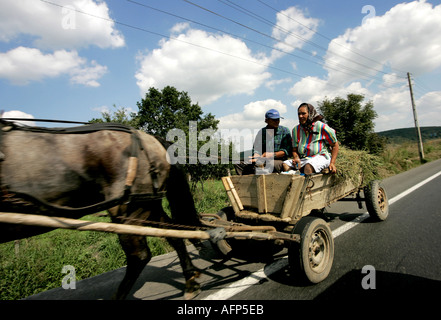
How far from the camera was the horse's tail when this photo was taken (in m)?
2.84

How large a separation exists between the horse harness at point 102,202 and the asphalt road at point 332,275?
4.05ft

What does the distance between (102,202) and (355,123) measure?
1573 centimetres

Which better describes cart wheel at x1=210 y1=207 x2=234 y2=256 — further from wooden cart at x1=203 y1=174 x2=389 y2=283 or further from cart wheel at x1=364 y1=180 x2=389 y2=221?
cart wheel at x1=364 y1=180 x2=389 y2=221

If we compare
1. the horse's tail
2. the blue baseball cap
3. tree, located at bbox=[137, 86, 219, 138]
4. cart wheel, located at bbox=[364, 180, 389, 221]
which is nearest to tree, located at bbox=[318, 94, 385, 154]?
cart wheel, located at bbox=[364, 180, 389, 221]

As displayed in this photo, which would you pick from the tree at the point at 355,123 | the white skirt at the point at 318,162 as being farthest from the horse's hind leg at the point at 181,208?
the tree at the point at 355,123

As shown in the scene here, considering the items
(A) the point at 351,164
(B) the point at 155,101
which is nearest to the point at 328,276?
(A) the point at 351,164

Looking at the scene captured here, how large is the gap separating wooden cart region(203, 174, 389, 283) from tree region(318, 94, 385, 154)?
12424mm

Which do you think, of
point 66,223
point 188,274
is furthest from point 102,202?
point 188,274

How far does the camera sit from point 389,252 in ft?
10.4

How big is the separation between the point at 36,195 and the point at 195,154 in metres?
1.82

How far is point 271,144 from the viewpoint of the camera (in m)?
4.08

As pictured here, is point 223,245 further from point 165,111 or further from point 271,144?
point 165,111

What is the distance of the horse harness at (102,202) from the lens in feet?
5.69

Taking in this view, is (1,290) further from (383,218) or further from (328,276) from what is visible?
(383,218)
